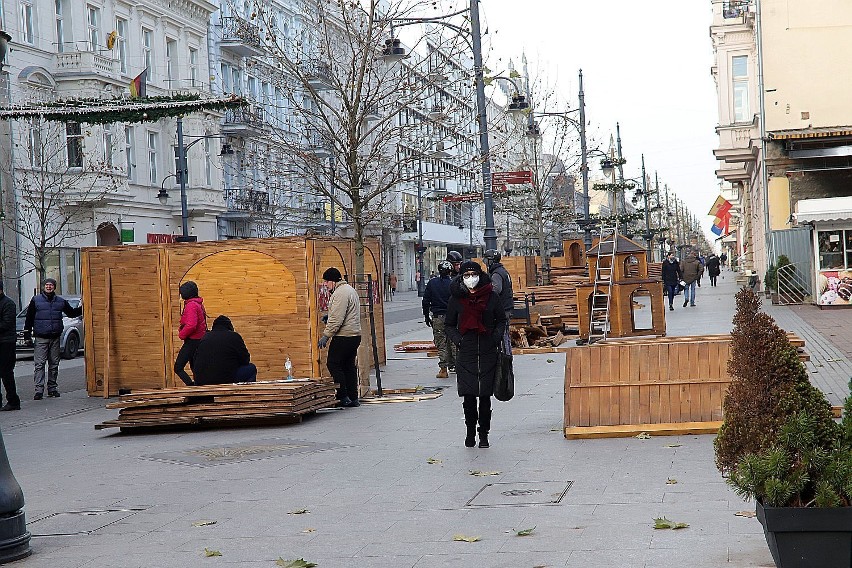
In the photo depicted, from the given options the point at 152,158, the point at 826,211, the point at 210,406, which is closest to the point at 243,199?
the point at 152,158

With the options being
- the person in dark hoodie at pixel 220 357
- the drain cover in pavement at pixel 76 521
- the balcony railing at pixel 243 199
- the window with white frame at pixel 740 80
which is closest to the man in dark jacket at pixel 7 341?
the person in dark hoodie at pixel 220 357

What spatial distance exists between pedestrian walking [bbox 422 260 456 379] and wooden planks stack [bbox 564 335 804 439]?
301 inches

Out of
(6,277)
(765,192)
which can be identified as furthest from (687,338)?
(6,277)

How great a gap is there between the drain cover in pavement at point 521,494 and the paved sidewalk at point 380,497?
0.02 m

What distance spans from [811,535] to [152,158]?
149 feet

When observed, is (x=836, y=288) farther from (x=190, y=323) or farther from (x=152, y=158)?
(x=152, y=158)

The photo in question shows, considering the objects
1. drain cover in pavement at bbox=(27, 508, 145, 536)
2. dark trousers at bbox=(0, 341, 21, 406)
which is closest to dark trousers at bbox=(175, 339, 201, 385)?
dark trousers at bbox=(0, 341, 21, 406)

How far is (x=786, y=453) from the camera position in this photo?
18.8 feet

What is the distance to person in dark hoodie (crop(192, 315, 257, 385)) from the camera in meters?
14.9

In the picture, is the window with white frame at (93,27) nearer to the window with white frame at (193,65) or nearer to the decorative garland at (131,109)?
the window with white frame at (193,65)

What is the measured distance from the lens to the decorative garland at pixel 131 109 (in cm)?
1366

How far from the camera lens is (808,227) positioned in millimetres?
34031

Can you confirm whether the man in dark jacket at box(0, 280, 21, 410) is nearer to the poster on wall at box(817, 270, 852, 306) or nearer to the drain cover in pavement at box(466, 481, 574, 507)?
the drain cover in pavement at box(466, 481, 574, 507)

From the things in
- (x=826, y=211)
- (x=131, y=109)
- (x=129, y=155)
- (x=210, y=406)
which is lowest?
(x=210, y=406)
